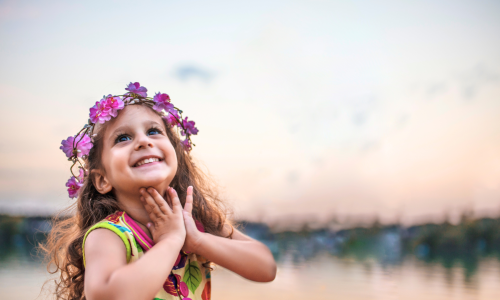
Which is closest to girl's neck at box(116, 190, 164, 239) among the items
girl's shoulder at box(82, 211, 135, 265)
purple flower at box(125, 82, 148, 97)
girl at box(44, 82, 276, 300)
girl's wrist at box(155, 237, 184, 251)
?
girl at box(44, 82, 276, 300)

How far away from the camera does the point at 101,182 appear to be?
171 cm

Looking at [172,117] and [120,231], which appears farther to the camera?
[172,117]

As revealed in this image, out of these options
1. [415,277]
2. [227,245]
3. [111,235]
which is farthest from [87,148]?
[415,277]

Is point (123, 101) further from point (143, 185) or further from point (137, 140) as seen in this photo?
point (143, 185)

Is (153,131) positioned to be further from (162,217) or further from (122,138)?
(162,217)

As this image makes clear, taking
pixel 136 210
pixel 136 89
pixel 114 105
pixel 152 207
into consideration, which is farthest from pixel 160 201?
pixel 136 89

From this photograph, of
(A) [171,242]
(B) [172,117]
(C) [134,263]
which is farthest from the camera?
(B) [172,117]

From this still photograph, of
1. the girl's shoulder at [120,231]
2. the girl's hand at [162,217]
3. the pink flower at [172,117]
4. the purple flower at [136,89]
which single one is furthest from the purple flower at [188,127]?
the girl's shoulder at [120,231]

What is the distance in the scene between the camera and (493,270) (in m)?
11.0

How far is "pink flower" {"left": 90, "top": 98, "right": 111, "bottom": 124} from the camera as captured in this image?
1.67m

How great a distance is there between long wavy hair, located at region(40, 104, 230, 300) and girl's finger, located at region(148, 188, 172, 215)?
0.20 meters

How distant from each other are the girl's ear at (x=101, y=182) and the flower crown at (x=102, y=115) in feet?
0.31

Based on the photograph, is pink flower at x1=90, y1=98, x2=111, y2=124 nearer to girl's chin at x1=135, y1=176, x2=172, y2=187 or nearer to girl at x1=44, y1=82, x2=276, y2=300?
girl at x1=44, y1=82, x2=276, y2=300

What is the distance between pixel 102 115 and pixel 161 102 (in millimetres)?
287
